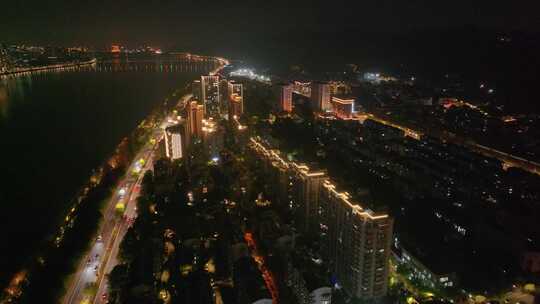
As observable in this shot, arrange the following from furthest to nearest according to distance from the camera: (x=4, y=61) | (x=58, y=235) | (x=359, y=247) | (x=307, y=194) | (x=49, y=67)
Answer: (x=49, y=67) < (x=4, y=61) < (x=58, y=235) < (x=307, y=194) < (x=359, y=247)

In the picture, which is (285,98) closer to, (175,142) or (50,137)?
(175,142)

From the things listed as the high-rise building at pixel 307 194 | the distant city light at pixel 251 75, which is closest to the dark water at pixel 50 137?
the distant city light at pixel 251 75

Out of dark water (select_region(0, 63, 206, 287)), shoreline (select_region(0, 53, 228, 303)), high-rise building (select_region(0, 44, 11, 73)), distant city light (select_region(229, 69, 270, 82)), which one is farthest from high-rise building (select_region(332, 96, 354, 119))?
high-rise building (select_region(0, 44, 11, 73))

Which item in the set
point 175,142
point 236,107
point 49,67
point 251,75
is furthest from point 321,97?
point 49,67

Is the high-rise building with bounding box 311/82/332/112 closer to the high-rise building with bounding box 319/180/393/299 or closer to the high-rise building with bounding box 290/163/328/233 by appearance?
the high-rise building with bounding box 290/163/328/233

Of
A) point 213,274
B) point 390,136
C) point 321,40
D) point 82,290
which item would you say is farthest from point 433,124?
point 321,40

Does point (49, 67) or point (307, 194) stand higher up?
point (307, 194)

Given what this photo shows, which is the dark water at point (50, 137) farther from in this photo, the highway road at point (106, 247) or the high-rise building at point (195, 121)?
the high-rise building at point (195, 121)
